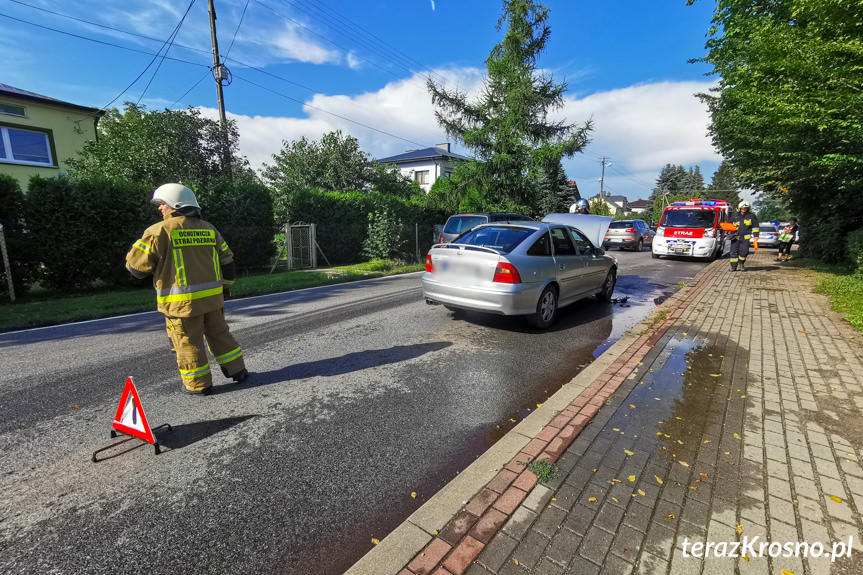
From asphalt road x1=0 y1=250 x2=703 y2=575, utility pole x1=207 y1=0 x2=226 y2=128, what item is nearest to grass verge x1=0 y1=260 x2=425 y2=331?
asphalt road x1=0 y1=250 x2=703 y2=575

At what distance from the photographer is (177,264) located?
3.45m

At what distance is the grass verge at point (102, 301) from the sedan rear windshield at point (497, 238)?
19.4 ft

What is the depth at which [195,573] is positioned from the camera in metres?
1.80

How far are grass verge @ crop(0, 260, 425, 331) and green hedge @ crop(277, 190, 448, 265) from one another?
342 centimetres

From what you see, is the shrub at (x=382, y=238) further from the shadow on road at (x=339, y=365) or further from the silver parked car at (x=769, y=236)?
the silver parked car at (x=769, y=236)

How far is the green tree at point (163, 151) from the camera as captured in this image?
12.7m

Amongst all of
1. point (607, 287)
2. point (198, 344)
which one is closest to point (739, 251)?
point (607, 287)

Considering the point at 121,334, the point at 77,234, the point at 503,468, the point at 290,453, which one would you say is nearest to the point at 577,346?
the point at 503,468

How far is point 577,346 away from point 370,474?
3.69 metres

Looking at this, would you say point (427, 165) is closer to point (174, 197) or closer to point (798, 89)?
point (798, 89)

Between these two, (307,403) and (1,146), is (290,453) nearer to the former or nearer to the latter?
(307,403)

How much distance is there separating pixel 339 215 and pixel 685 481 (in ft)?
50.2

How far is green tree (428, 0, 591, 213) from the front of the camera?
70.0 feet

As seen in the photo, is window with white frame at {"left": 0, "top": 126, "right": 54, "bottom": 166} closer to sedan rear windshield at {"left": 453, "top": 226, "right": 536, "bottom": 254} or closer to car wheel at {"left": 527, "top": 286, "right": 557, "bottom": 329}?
sedan rear windshield at {"left": 453, "top": 226, "right": 536, "bottom": 254}
